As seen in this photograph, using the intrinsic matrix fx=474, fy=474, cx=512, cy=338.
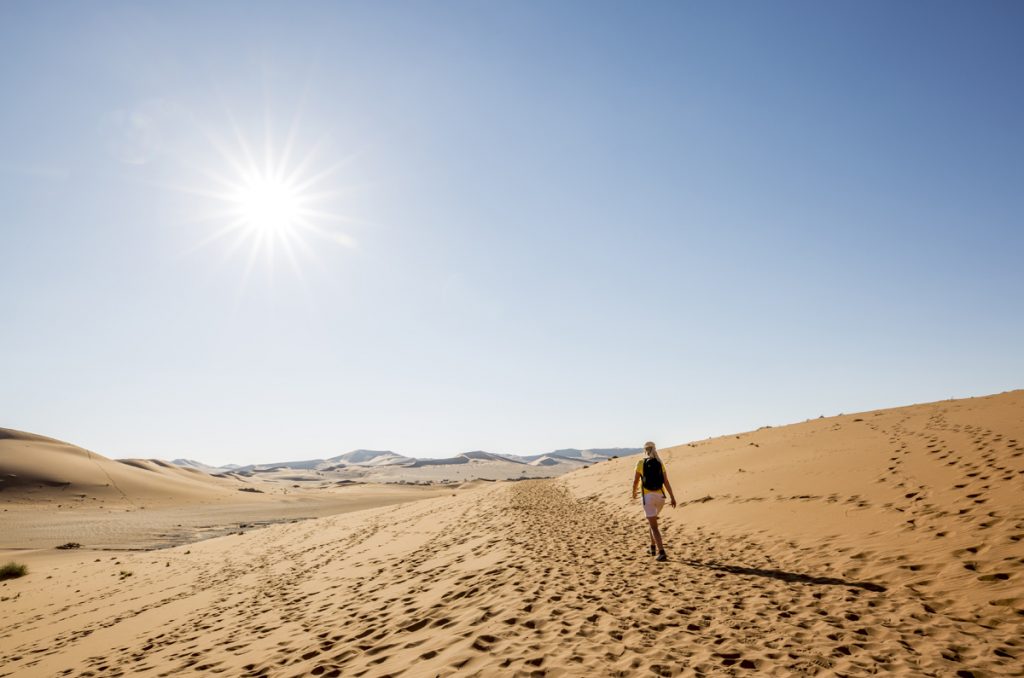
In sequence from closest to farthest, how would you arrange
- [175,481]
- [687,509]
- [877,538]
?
1. [877,538]
2. [687,509]
3. [175,481]

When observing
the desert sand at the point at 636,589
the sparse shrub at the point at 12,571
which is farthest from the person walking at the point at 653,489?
the sparse shrub at the point at 12,571

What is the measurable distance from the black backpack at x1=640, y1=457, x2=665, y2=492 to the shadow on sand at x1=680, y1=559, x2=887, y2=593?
170cm

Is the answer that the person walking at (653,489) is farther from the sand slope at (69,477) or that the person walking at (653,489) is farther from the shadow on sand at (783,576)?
the sand slope at (69,477)

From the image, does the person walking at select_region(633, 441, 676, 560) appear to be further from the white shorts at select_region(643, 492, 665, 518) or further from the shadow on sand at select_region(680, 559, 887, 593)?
the shadow on sand at select_region(680, 559, 887, 593)

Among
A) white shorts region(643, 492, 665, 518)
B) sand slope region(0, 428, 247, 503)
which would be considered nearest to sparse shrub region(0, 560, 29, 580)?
white shorts region(643, 492, 665, 518)

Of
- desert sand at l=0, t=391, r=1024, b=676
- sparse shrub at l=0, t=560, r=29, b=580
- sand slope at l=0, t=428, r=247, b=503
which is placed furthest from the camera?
sand slope at l=0, t=428, r=247, b=503

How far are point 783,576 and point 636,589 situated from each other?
9.87ft

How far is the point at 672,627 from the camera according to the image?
659cm

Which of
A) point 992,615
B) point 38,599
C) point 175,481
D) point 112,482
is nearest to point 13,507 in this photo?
point 112,482

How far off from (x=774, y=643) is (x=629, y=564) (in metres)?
4.79

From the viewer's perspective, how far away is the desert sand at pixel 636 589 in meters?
5.98

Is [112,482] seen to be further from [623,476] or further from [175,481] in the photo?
[623,476]

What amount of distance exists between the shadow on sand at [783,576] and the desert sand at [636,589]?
71 millimetres

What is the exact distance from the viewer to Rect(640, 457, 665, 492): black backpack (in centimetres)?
1112
